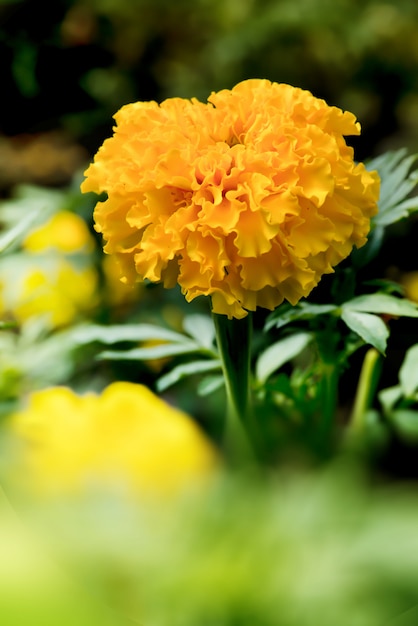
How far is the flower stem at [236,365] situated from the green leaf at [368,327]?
0.07m

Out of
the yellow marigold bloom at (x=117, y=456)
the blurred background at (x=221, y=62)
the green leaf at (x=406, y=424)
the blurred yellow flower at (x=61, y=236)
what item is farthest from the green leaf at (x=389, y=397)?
the blurred background at (x=221, y=62)

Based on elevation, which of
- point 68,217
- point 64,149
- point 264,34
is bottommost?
point 64,149

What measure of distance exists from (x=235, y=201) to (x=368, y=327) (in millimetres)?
142

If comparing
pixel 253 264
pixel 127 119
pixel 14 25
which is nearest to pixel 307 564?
pixel 253 264

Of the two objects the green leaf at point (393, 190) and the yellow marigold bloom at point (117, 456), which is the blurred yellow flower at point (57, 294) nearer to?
the green leaf at point (393, 190)

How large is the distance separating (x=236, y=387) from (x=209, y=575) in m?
0.31

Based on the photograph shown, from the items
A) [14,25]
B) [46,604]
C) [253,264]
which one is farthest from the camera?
[14,25]

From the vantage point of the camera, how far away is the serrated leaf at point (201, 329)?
2.12 ft

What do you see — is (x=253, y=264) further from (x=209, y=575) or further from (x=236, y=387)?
(x=209, y=575)

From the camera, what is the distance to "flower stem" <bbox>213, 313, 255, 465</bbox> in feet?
1.63

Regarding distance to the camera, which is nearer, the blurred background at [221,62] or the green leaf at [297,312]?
the green leaf at [297,312]

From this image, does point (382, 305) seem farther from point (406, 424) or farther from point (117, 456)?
point (117, 456)

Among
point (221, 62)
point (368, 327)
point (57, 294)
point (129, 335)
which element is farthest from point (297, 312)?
point (221, 62)

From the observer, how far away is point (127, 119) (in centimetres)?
48
